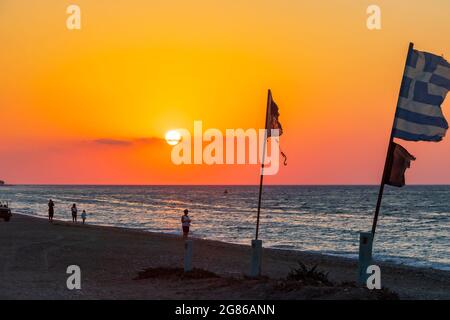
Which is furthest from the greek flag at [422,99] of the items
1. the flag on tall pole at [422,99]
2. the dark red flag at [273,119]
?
the dark red flag at [273,119]

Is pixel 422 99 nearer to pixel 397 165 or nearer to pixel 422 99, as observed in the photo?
pixel 422 99

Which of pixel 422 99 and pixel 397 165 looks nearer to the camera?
pixel 422 99

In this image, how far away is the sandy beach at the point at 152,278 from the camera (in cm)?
1267

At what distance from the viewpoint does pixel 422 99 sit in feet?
41.3

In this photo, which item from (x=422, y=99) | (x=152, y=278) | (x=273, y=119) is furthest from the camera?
(x=152, y=278)

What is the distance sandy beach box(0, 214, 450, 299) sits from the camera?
12672 mm

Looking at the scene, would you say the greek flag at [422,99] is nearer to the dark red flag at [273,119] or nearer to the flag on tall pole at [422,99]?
the flag on tall pole at [422,99]

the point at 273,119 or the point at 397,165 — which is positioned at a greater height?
the point at 273,119

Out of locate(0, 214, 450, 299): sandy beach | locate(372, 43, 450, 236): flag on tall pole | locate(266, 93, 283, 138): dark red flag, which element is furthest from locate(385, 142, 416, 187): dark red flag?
locate(266, 93, 283, 138): dark red flag

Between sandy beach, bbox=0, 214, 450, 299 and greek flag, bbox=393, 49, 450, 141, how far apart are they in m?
3.37

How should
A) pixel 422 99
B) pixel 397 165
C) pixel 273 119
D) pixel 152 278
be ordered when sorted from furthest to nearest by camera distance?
pixel 152 278 < pixel 273 119 < pixel 397 165 < pixel 422 99

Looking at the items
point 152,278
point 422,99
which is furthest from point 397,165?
point 152,278
